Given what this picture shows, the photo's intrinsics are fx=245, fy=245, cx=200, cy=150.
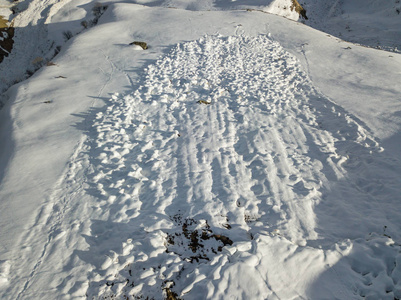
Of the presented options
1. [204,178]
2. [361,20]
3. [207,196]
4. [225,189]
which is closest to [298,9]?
[361,20]

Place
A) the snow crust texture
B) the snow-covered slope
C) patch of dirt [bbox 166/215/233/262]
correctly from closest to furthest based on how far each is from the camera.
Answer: the snow crust texture → patch of dirt [bbox 166/215/233/262] → the snow-covered slope

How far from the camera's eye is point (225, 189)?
5.04m

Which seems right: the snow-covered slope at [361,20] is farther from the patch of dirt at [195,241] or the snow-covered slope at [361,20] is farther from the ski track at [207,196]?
the patch of dirt at [195,241]

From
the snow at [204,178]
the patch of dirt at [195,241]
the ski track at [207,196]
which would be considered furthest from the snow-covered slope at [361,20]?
the patch of dirt at [195,241]

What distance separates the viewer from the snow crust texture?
3432mm

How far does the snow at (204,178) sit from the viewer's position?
11.5ft

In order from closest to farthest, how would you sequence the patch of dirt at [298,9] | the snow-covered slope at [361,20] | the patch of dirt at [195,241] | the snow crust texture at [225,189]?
the snow crust texture at [225,189], the patch of dirt at [195,241], the snow-covered slope at [361,20], the patch of dirt at [298,9]

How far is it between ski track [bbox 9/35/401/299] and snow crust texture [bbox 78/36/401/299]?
2 centimetres

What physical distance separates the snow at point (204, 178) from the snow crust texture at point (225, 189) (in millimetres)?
27

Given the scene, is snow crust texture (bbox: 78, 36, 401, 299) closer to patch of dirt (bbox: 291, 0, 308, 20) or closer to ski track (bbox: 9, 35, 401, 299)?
ski track (bbox: 9, 35, 401, 299)

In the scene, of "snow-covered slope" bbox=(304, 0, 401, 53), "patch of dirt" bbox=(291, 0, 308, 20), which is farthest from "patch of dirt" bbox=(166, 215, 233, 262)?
"patch of dirt" bbox=(291, 0, 308, 20)

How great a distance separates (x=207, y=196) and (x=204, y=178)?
513 millimetres

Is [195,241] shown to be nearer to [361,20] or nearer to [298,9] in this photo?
[361,20]

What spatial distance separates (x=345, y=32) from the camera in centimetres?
1728
